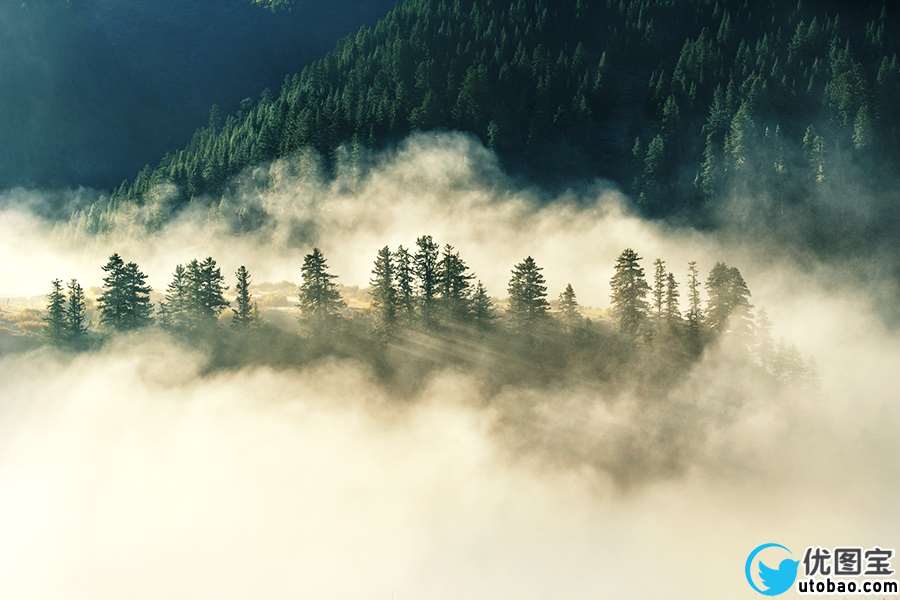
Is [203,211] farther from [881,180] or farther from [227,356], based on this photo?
[881,180]

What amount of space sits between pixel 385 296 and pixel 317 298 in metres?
9.50

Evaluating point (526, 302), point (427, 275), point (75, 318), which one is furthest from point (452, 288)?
point (75, 318)

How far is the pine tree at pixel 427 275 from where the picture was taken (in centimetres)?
12862

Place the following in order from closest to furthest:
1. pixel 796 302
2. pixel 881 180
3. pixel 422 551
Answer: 1. pixel 422 551
2. pixel 796 302
3. pixel 881 180

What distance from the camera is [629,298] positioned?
12331 centimetres

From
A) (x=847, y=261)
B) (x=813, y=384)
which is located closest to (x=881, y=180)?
(x=847, y=261)

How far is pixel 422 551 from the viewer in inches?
4432

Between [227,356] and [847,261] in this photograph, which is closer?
[227,356]

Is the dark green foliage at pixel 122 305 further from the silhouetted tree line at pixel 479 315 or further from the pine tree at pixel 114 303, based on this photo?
the silhouetted tree line at pixel 479 315

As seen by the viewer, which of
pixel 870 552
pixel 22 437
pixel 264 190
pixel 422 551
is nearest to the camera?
pixel 870 552

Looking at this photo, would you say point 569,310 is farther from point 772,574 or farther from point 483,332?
point 772,574

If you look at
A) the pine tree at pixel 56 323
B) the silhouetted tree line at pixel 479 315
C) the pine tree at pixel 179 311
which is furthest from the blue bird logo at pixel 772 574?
the pine tree at pixel 56 323

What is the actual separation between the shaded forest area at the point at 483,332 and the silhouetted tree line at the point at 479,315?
153mm

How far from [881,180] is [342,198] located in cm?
10712
